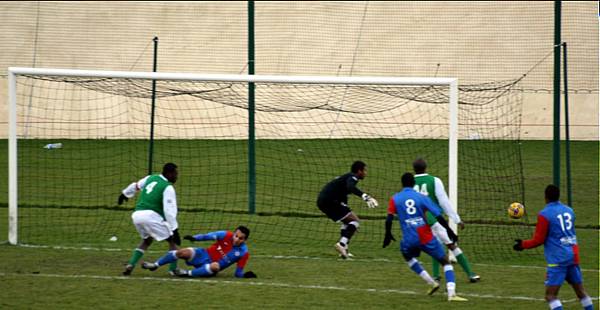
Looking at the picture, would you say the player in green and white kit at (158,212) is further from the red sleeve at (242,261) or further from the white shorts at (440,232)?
the white shorts at (440,232)

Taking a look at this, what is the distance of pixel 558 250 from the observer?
11.5 metres

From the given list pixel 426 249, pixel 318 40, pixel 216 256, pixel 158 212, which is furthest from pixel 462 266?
pixel 318 40

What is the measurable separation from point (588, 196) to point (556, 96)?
17.3 feet

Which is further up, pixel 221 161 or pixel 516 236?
pixel 221 161

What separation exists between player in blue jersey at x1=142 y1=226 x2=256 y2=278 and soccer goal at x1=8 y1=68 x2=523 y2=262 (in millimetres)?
3625

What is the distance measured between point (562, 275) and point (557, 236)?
0.48 metres

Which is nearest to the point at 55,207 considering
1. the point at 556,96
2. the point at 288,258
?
the point at 288,258

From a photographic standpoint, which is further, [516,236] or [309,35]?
[309,35]

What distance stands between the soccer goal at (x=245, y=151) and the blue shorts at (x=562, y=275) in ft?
14.8

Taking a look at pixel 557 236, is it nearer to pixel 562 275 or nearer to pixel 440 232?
pixel 562 275

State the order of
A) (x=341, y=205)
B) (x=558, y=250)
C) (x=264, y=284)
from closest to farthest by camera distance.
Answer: (x=558, y=250) < (x=264, y=284) < (x=341, y=205)

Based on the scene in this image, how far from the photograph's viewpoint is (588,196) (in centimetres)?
2430

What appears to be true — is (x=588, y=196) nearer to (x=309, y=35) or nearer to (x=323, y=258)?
(x=323, y=258)

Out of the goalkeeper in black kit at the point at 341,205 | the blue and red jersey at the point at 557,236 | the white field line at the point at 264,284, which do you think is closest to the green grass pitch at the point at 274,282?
the white field line at the point at 264,284
